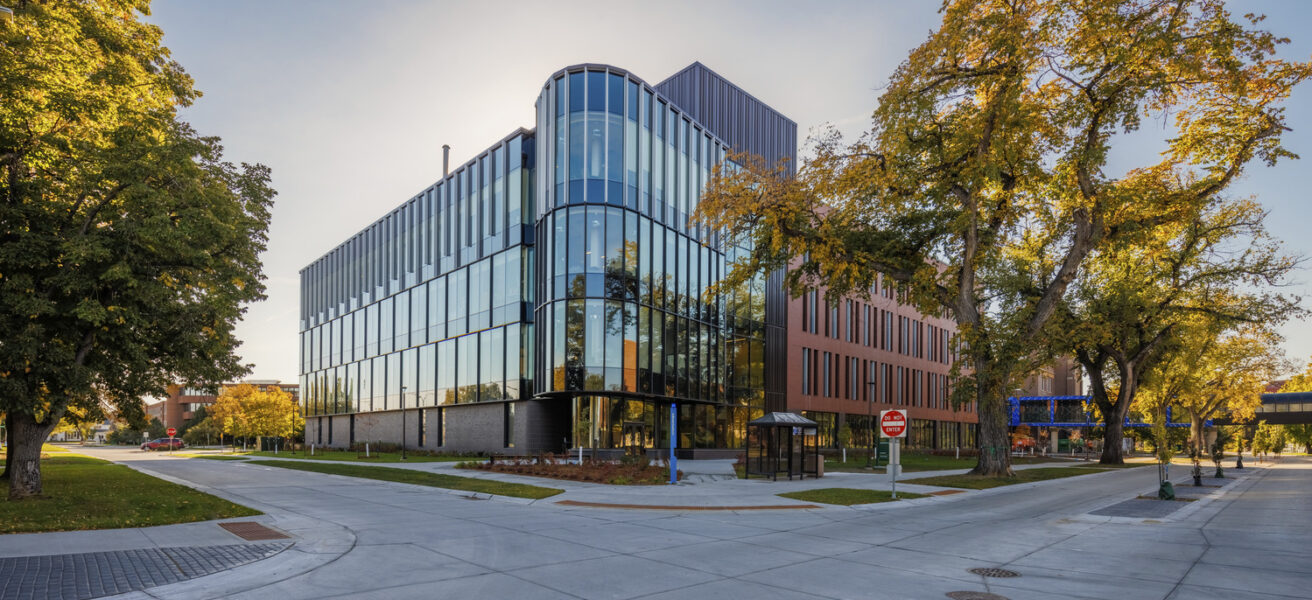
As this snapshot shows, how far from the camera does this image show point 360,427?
60719 mm

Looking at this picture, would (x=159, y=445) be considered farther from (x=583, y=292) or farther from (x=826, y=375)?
(x=826, y=375)

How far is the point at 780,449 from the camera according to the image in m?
27.8

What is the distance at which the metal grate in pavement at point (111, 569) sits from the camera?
25.9ft

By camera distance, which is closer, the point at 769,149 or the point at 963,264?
the point at 963,264

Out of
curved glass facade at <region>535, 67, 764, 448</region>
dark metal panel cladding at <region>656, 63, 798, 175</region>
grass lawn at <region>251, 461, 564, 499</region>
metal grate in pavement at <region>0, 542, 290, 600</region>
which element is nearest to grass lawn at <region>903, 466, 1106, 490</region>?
grass lawn at <region>251, 461, 564, 499</region>

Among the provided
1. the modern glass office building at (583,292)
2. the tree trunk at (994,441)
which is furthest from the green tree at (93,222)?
the tree trunk at (994,441)

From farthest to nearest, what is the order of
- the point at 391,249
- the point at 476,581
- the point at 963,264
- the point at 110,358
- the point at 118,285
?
the point at 391,249
the point at 963,264
the point at 110,358
the point at 118,285
the point at 476,581

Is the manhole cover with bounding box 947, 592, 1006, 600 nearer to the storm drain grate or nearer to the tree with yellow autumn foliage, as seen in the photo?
the storm drain grate

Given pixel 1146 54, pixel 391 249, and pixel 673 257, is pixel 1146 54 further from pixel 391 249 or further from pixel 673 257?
pixel 391 249

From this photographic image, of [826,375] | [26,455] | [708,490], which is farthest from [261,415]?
[708,490]

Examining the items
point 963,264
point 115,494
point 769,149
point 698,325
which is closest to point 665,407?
point 698,325

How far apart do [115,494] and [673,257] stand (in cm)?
2812

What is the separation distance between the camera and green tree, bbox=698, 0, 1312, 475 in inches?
936

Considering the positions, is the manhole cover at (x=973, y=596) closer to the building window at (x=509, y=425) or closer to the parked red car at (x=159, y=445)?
the building window at (x=509, y=425)
